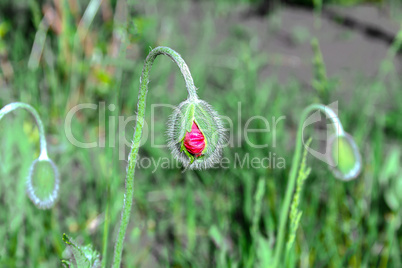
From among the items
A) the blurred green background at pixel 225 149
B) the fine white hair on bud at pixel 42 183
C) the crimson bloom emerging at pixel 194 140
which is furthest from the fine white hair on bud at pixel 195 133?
the fine white hair on bud at pixel 42 183

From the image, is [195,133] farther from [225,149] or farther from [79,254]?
[225,149]

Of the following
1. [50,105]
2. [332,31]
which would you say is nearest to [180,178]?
[50,105]

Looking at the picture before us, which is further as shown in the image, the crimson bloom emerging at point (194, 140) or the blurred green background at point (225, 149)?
the blurred green background at point (225, 149)

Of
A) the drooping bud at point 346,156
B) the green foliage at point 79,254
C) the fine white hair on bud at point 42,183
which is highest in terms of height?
the drooping bud at point 346,156

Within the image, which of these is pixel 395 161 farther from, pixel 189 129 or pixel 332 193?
pixel 189 129

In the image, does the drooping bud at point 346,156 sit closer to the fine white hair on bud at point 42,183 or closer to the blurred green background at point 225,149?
the blurred green background at point 225,149

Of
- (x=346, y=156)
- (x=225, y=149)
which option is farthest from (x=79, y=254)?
(x=225, y=149)

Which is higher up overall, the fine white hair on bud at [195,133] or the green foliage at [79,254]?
the fine white hair on bud at [195,133]
